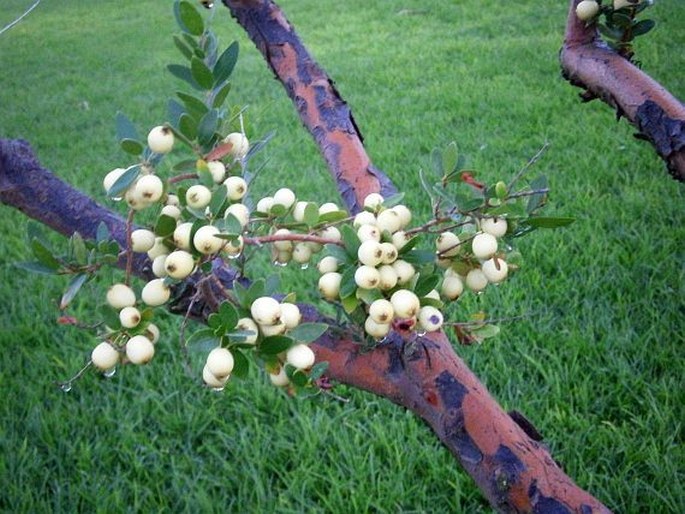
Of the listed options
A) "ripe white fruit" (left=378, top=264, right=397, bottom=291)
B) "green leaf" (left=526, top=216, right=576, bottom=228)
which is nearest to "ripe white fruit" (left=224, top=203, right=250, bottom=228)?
"ripe white fruit" (left=378, top=264, right=397, bottom=291)

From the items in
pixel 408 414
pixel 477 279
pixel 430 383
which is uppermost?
pixel 477 279

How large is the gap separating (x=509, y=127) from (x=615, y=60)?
8.51 feet

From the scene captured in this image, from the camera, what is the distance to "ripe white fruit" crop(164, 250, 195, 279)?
55 cm

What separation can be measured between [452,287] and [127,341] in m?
0.29

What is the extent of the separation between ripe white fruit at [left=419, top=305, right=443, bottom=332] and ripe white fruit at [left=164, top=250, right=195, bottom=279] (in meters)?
0.20

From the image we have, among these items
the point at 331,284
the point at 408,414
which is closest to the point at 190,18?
the point at 331,284

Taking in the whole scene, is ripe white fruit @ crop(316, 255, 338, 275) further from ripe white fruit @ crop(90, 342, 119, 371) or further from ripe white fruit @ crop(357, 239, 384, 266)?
ripe white fruit @ crop(90, 342, 119, 371)

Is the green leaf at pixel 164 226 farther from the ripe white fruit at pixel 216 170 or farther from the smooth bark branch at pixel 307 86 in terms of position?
the smooth bark branch at pixel 307 86

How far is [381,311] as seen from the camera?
1.88 ft

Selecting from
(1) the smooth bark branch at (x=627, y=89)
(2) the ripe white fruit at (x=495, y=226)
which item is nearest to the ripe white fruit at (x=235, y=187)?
(2) the ripe white fruit at (x=495, y=226)

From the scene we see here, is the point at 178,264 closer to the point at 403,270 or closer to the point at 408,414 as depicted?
the point at 403,270

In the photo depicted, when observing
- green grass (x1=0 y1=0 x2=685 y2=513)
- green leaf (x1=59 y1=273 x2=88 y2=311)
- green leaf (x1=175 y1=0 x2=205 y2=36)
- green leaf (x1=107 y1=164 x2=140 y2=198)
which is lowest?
green grass (x1=0 y1=0 x2=685 y2=513)

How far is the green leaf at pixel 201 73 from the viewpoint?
0.61m

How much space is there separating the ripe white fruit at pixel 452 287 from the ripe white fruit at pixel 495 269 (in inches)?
1.3
